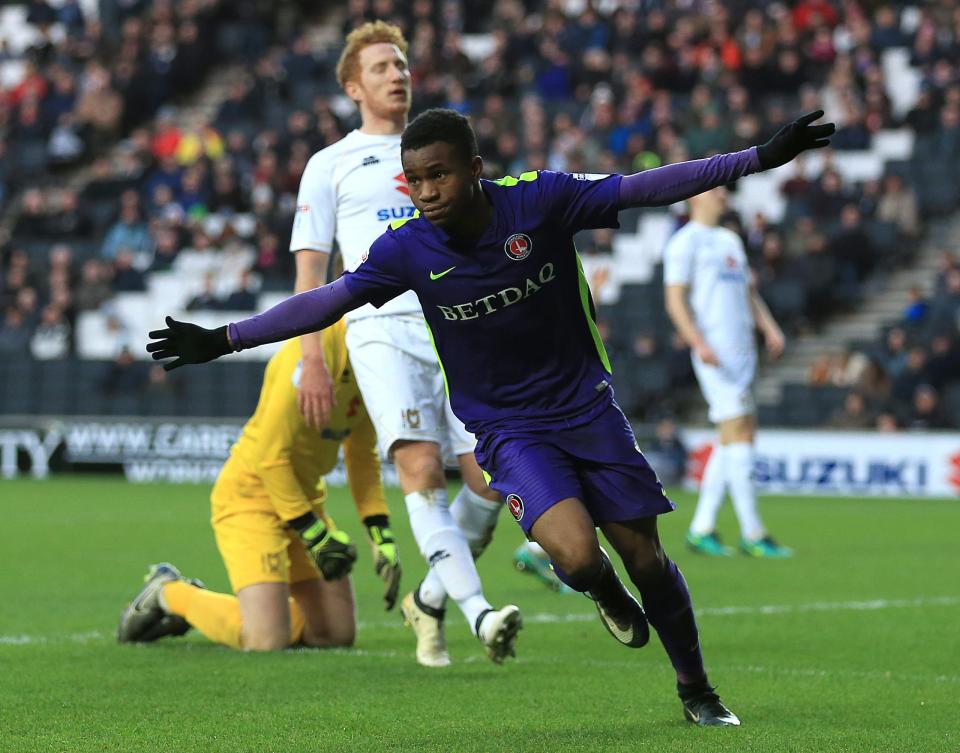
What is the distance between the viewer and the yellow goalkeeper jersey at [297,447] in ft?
25.5

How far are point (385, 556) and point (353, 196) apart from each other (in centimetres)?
159

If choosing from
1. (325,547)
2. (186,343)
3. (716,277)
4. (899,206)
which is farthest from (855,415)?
(186,343)

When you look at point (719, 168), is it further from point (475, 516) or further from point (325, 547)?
point (325, 547)

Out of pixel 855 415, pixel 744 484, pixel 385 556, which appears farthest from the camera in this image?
pixel 855 415

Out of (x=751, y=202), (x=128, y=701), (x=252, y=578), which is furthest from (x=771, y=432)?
(x=128, y=701)

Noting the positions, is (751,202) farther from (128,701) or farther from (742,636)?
(128,701)

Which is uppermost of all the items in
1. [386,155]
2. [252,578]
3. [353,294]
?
[386,155]

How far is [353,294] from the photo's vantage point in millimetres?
5773

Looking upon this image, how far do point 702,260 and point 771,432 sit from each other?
775 centimetres

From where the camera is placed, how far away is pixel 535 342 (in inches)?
230

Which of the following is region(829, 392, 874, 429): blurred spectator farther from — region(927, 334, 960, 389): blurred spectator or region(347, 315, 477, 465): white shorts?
region(347, 315, 477, 465): white shorts

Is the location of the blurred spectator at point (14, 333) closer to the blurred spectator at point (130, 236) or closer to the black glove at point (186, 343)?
the blurred spectator at point (130, 236)

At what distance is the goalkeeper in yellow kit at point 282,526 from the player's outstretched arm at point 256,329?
1.90 m

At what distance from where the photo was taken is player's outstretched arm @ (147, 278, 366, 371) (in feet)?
17.9
